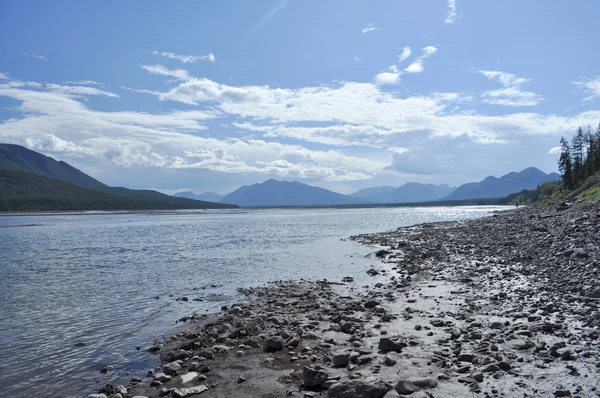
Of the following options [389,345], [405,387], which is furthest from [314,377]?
[389,345]

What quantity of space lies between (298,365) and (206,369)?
8.64ft

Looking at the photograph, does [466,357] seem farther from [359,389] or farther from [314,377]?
[314,377]

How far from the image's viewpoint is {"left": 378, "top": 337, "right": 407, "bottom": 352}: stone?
12.5m

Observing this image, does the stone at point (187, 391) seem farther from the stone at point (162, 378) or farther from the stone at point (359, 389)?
the stone at point (359, 389)

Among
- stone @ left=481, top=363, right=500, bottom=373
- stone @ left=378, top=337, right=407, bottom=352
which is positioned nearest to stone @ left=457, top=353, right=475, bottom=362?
stone @ left=481, top=363, right=500, bottom=373

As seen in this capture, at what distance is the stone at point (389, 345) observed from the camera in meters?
12.5

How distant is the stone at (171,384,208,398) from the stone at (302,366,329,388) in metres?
2.58

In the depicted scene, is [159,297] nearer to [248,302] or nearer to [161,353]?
[248,302]

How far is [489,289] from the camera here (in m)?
20.0

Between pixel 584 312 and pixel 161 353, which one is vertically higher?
pixel 584 312

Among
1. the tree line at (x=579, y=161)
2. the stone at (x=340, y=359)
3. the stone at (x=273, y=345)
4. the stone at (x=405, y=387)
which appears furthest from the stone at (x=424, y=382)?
the tree line at (x=579, y=161)

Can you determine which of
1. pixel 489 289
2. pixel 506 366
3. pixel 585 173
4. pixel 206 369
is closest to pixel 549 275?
pixel 489 289

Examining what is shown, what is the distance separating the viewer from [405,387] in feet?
30.7

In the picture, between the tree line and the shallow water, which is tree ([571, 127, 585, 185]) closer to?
the tree line
